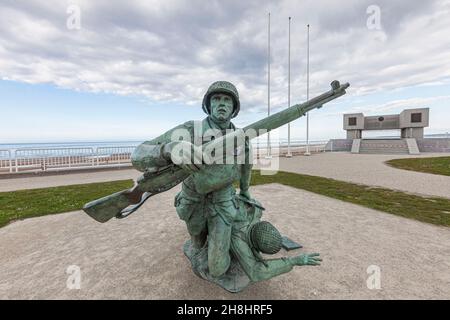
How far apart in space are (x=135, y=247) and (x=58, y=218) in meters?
2.53

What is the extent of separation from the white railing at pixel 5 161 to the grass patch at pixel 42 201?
497 cm

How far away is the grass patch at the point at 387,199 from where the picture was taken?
4555mm

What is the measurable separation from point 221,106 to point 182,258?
212 centimetres

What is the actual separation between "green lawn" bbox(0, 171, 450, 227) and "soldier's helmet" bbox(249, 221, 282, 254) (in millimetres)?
3965

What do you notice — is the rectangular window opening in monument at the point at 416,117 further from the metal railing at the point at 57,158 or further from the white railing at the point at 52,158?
the white railing at the point at 52,158

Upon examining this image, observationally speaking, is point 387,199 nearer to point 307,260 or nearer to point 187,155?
point 307,260

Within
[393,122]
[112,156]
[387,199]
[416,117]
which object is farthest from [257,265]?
[393,122]

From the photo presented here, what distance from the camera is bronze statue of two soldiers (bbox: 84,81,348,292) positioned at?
1.84m

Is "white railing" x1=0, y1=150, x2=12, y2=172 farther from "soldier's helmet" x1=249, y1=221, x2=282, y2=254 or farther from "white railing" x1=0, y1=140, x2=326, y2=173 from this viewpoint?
"soldier's helmet" x1=249, y1=221, x2=282, y2=254

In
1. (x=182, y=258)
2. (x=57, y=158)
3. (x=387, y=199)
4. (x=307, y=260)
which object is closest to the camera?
(x=307, y=260)

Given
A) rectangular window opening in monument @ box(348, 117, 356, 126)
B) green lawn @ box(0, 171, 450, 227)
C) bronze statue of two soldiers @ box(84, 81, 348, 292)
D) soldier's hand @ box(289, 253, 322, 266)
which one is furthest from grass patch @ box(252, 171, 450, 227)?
rectangular window opening in monument @ box(348, 117, 356, 126)

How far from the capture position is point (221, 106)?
200cm
